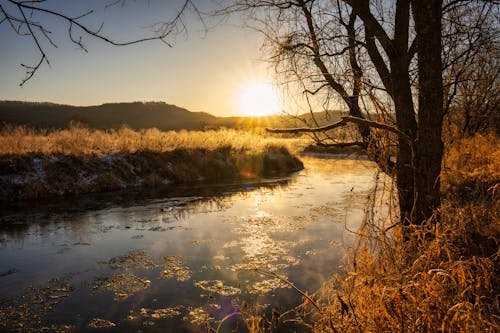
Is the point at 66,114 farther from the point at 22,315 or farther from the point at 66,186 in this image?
the point at 22,315

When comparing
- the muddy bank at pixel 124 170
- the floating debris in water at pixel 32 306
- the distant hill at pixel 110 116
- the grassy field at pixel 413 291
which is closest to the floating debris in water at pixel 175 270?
the floating debris in water at pixel 32 306

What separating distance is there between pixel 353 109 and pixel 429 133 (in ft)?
5.46

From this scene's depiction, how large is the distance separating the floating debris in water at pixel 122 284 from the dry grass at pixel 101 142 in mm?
9220

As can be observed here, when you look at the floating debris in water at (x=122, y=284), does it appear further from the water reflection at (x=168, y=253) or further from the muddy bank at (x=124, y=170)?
the muddy bank at (x=124, y=170)

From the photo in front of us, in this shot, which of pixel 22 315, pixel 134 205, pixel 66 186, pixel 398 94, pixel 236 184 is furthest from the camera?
pixel 236 184

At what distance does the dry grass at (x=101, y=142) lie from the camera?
1338 centimetres

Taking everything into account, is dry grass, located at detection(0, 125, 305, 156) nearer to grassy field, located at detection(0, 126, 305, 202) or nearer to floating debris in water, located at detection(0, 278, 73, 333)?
grassy field, located at detection(0, 126, 305, 202)

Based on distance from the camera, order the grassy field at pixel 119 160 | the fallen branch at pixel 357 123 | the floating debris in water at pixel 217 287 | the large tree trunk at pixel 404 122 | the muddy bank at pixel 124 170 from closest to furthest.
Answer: the fallen branch at pixel 357 123 → the large tree trunk at pixel 404 122 → the floating debris in water at pixel 217 287 → the muddy bank at pixel 124 170 → the grassy field at pixel 119 160

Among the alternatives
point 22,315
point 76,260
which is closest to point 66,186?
point 76,260

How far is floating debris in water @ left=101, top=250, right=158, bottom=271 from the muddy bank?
6.96m

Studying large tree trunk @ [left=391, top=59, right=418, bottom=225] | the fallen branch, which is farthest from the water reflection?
the fallen branch

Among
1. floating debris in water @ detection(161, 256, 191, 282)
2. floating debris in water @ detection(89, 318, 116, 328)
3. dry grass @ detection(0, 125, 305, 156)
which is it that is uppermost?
dry grass @ detection(0, 125, 305, 156)

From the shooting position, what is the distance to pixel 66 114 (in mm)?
78938

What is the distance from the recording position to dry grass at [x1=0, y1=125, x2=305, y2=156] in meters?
13.4
